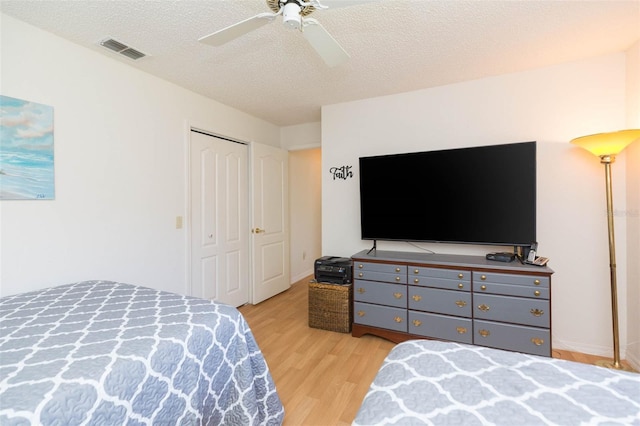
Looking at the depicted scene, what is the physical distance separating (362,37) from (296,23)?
2.78 ft

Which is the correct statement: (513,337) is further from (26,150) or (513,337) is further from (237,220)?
(26,150)

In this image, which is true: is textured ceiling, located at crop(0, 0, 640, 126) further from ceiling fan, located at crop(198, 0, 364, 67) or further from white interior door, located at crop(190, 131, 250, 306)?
white interior door, located at crop(190, 131, 250, 306)

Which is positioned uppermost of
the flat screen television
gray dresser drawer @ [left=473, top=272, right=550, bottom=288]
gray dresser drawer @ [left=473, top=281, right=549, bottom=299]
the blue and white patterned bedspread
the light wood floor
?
the flat screen television

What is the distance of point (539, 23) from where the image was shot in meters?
1.90

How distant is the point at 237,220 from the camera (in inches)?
142

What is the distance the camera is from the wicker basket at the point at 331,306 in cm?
289

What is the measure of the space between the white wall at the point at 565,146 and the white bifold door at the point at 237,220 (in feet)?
6.94

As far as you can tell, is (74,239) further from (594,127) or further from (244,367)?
(594,127)

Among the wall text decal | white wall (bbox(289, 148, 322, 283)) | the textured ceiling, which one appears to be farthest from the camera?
white wall (bbox(289, 148, 322, 283))

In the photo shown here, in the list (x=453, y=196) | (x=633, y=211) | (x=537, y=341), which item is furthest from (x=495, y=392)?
(x=633, y=211)

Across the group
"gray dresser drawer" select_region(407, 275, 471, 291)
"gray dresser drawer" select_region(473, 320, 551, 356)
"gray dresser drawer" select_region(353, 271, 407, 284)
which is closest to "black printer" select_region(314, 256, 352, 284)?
"gray dresser drawer" select_region(353, 271, 407, 284)

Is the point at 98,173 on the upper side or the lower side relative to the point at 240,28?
lower

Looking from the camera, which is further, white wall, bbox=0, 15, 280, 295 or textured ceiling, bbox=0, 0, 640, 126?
white wall, bbox=0, 15, 280, 295

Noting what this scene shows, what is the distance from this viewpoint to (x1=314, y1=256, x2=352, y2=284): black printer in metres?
2.95
